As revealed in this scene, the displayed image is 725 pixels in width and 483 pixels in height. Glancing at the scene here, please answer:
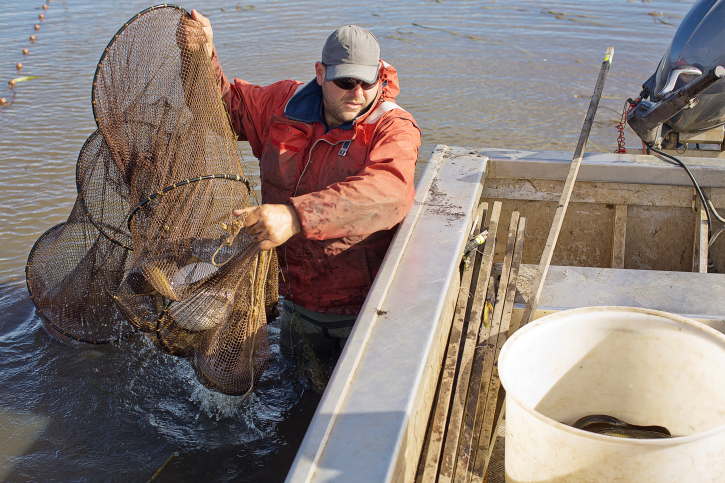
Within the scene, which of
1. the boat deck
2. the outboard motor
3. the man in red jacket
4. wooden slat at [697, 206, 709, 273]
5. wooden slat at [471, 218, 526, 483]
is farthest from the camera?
the outboard motor

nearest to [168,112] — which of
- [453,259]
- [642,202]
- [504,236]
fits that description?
[453,259]

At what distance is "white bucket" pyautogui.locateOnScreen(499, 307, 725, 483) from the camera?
69.4 inches

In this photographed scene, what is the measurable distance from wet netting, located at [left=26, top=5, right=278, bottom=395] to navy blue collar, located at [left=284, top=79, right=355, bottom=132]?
0.37m

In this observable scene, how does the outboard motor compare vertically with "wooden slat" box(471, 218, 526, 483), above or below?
above

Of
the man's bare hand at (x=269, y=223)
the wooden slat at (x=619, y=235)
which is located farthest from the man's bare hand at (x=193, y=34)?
the wooden slat at (x=619, y=235)

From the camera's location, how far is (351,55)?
9.93 ft

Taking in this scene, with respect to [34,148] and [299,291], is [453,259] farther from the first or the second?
[34,148]

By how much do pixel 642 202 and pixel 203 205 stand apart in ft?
9.49

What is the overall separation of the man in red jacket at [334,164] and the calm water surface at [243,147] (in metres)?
0.88

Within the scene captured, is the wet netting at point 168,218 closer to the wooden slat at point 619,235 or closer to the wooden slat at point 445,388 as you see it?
the wooden slat at point 445,388

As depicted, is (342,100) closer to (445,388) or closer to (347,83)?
(347,83)

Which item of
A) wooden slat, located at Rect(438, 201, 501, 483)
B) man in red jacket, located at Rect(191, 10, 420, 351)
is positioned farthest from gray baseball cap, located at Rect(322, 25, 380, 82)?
wooden slat, located at Rect(438, 201, 501, 483)

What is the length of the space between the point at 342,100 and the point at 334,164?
34 centimetres

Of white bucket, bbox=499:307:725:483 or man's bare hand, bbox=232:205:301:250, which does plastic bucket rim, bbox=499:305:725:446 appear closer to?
white bucket, bbox=499:307:725:483
